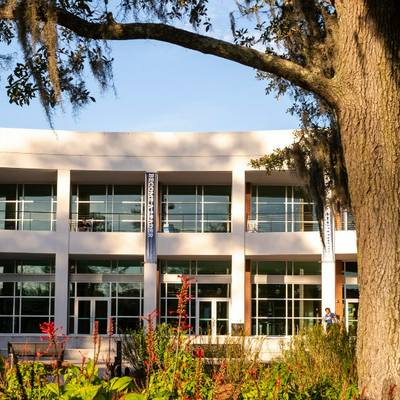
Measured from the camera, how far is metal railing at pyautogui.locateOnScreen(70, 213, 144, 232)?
39.1 m

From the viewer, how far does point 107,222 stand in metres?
39.4

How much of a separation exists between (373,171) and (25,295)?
33.5m

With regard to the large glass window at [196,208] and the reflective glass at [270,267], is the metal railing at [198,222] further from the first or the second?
the reflective glass at [270,267]

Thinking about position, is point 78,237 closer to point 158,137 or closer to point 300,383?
point 158,137

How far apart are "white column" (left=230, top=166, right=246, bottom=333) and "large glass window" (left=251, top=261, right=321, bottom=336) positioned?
102 inches

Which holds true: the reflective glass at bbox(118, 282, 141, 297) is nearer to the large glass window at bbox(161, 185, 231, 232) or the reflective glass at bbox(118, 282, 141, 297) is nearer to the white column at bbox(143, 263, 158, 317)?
the large glass window at bbox(161, 185, 231, 232)

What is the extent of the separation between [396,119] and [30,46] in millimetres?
3491

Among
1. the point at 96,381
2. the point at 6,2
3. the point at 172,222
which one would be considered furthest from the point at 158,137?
the point at 96,381

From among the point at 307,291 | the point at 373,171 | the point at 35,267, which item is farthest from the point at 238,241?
the point at 373,171

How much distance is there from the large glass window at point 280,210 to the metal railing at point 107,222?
5.31 m

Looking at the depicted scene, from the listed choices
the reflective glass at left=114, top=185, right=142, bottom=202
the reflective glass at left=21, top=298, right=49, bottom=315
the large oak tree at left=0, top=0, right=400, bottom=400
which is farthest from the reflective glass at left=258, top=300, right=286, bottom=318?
the large oak tree at left=0, top=0, right=400, bottom=400

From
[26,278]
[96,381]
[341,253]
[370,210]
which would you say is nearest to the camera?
[96,381]

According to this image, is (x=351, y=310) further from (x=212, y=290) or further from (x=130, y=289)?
(x=130, y=289)

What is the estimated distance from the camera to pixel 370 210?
7.66 meters
